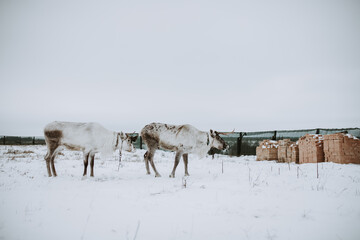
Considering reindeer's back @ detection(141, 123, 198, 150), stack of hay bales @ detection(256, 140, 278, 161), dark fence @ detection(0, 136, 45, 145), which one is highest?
reindeer's back @ detection(141, 123, 198, 150)

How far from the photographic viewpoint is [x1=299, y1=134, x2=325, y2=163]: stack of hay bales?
8.70 metres

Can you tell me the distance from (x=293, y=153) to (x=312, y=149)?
1410 mm

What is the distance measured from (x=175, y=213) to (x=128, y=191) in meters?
1.74

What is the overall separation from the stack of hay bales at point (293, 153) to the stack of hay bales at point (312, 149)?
0.50m

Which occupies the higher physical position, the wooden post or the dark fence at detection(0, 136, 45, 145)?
the wooden post

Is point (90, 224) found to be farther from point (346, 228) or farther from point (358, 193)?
point (358, 193)

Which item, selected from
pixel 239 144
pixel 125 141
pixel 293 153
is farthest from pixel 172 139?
pixel 239 144

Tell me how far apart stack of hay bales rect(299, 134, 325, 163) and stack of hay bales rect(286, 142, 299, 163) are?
0.50m

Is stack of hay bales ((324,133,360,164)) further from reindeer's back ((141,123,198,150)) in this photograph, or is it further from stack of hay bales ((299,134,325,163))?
reindeer's back ((141,123,198,150))

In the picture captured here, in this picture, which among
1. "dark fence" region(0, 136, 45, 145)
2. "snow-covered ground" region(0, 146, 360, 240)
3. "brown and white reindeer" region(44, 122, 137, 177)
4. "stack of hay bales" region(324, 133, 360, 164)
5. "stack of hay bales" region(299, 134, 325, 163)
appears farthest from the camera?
"dark fence" region(0, 136, 45, 145)

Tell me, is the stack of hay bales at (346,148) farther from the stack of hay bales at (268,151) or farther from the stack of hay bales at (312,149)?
the stack of hay bales at (268,151)

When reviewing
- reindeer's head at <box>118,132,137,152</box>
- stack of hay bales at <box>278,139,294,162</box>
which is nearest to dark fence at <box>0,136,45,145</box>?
reindeer's head at <box>118,132,137,152</box>

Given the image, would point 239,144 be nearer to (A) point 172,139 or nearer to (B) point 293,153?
(B) point 293,153

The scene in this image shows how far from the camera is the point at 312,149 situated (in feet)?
29.1
